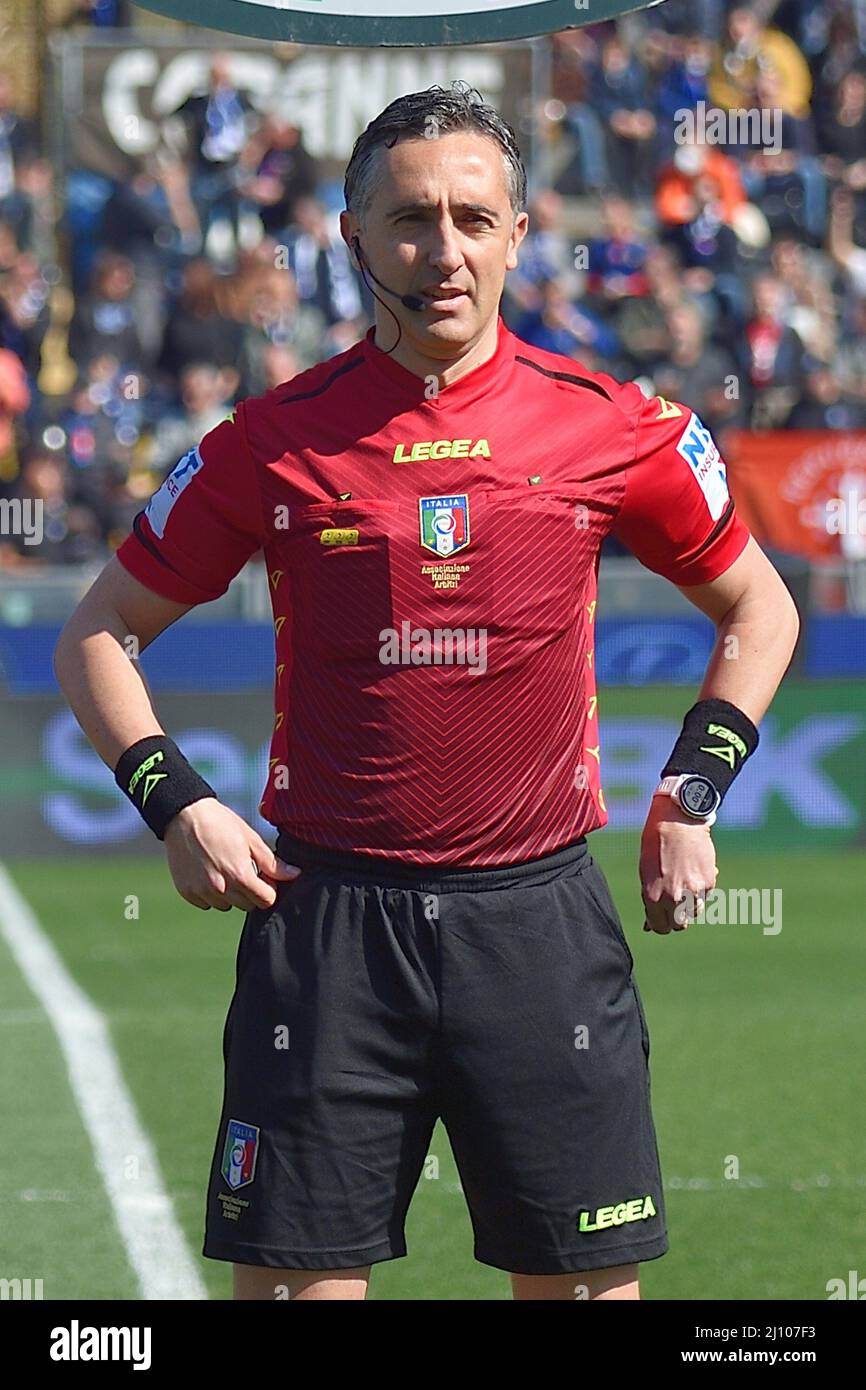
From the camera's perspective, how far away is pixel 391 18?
348cm

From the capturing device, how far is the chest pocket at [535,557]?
3.31m

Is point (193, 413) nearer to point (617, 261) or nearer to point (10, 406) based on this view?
point (10, 406)

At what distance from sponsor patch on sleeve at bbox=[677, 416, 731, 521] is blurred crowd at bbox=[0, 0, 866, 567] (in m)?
10.3

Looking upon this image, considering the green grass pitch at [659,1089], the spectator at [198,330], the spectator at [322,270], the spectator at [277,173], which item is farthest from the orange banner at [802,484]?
the spectator at [277,173]

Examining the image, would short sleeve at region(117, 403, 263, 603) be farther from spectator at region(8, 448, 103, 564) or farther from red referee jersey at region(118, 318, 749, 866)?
spectator at region(8, 448, 103, 564)

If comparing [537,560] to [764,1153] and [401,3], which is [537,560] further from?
[764,1153]

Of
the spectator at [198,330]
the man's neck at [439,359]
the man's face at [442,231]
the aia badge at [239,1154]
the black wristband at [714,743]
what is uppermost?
the spectator at [198,330]

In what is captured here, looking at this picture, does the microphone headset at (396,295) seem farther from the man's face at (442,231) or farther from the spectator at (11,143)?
the spectator at (11,143)

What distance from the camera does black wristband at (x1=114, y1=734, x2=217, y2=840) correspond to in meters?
3.36

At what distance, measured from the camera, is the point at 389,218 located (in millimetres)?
3291

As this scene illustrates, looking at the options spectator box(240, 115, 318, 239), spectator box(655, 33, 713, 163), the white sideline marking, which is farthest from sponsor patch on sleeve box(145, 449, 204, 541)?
spectator box(655, 33, 713, 163)

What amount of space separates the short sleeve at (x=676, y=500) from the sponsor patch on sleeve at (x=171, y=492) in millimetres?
676

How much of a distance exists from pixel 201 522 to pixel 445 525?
0.40 meters

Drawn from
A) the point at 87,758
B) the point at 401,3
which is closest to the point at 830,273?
the point at 87,758
